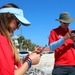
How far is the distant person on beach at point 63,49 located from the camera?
6.57m

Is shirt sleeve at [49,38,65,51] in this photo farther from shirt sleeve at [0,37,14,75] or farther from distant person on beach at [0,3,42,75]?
shirt sleeve at [0,37,14,75]

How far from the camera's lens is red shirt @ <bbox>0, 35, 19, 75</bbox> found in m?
3.16

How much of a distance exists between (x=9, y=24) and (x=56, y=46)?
3150 mm

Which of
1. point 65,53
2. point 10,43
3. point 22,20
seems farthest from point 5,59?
point 65,53

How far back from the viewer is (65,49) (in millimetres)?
6637

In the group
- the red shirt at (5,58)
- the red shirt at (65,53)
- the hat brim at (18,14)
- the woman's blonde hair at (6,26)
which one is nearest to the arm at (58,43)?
the red shirt at (65,53)

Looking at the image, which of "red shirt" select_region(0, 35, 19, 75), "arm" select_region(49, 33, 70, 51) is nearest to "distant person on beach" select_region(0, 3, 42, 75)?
"red shirt" select_region(0, 35, 19, 75)

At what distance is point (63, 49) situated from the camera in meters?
6.64

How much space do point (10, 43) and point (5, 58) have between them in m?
0.25

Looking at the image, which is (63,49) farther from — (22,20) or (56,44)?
(22,20)

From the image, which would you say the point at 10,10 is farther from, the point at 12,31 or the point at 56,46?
the point at 56,46

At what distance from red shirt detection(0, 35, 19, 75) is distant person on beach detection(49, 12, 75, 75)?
3217 mm

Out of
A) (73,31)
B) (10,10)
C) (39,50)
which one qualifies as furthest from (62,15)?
(10,10)

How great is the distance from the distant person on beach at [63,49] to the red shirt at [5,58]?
3.22 meters
